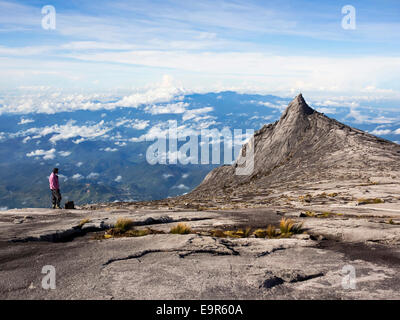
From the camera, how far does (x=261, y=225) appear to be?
15.4m

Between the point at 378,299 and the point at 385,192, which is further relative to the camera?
the point at 385,192

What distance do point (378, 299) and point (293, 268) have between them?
245 centimetres

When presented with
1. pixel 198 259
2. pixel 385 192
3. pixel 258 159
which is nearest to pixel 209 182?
pixel 258 159

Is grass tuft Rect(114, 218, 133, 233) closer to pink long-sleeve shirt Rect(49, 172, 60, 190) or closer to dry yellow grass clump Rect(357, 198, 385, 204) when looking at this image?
pink long-sleeve shirt Rect(49, 172, 60, 190)

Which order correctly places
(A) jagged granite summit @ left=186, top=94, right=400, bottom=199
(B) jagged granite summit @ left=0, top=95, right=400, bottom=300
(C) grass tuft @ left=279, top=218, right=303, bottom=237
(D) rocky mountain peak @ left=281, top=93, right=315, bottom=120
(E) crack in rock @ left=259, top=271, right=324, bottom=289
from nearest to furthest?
(B) jagged granite summit @ left=0, top=95, right=400, bottom=300
(E) crack in rock @ left=259, top=271, right=324, bottom=289
(C) grass tuft @ left=279, top=218, right=303, bottom=237
(A) jagged granite summit @ left=186, top=94, right=400, bottom=199
(D) rocky mountain peak @ left=281, top=93, right=315, bottom=120

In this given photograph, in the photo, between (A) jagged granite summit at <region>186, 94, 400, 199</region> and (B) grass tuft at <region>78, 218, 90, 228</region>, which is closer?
(B) grass tuft at <region>78, 218, 90, 228</region>

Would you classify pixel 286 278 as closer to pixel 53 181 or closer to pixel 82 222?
pixel 82 222

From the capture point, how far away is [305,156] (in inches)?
1981

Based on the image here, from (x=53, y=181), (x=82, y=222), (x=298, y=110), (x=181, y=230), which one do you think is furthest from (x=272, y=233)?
(x=298, y=110)

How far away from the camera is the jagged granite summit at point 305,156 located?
3759 centimetres

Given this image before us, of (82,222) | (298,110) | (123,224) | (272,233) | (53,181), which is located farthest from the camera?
(298,110)

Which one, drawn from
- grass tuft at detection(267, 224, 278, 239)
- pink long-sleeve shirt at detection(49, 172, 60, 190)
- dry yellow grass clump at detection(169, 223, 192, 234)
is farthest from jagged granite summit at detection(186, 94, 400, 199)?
dry yellow grass clump at detection(169, 223, 192, 234)

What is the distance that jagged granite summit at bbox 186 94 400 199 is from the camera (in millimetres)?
37594

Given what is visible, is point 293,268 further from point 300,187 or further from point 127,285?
point 300,187
